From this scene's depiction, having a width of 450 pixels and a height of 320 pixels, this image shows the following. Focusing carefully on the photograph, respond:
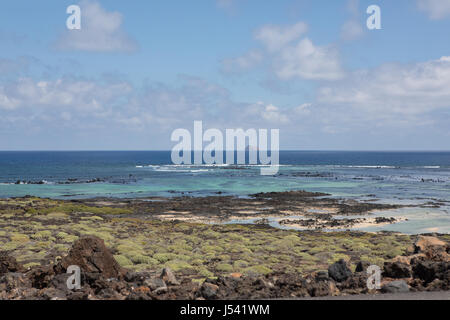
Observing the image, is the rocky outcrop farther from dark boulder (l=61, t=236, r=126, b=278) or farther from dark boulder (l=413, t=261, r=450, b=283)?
dark boulder (l=61, t=236, r=126, b=278)

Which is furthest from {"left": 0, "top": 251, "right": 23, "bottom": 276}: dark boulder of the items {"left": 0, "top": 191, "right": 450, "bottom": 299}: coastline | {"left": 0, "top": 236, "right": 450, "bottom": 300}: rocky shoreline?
{"left": 0, "top": 191, "right": 450, "bottom": 299}: coastline

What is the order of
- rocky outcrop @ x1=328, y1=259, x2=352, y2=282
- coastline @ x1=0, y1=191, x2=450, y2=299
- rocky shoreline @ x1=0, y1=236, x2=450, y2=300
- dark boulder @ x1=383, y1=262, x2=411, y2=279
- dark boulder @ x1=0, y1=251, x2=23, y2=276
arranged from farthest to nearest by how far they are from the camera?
coastline @ x1=0, y1=191, x2=450, y2=299, dark boulder @ x1=0, y1=251, x2=23, y2=276, rocky outcrop @ x1=328, y1=259, x2=352, y2=282, dark boulder @ x1=383, y1=262, x2=411, y2=279, rocky shoreline @ x1=0, y1=236, x2=450, y2=300

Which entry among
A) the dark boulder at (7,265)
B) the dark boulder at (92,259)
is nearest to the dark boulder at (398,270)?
the dark boulder at (92,259)

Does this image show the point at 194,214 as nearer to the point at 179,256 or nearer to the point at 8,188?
the point at 179,256

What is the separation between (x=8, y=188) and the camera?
260 ft

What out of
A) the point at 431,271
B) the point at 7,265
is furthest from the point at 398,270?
the point at 7,265

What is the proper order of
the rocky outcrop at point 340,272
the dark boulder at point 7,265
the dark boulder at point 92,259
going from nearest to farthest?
the rocky outcrop at point 340,272 → the dark boulder at point 92,259 → the dark boulder at point 7,265

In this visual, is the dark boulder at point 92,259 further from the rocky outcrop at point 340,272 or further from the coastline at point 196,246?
the rocky outcrop at point 340,272

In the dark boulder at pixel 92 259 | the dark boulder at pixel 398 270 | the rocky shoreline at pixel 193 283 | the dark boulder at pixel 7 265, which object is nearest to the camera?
the rocky shoreline at pixel 193 283

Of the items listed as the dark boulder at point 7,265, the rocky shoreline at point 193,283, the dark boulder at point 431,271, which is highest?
the dark boulder at point 431,271
